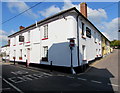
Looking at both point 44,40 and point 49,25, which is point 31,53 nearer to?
point 44,40

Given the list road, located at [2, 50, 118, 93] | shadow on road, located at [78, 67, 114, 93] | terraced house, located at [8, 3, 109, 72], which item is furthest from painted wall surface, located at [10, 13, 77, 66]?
road, located at [2, 50, 118, 93]

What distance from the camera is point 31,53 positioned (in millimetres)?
14055

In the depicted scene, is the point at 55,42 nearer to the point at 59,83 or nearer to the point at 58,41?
the point at 58,41

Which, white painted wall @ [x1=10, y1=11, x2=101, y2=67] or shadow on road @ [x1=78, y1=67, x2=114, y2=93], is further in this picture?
white painted wall @ [x1=10, y1=11, x2=101, y2=67]

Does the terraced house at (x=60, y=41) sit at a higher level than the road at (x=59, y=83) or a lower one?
higher

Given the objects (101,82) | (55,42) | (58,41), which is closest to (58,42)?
(58,41)

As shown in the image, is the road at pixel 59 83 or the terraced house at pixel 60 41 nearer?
the road at pixel 59 83

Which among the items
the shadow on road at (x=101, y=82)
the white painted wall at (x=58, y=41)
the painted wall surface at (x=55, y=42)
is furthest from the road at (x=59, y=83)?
the painted wall surface at (x=55, y=42)

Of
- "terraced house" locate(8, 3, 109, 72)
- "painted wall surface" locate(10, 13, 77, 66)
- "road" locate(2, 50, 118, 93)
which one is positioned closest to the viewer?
"road" locate(2, 50, 118, 93)

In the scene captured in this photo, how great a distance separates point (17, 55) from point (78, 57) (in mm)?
12368

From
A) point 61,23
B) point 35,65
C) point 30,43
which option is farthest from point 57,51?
point 30,43

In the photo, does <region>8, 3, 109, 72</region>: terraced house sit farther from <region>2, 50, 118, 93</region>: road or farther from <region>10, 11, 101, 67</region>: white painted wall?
<region>2, 50, 118, 93</region>: road

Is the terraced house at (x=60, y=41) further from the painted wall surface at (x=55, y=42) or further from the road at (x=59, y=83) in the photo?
the road at (x=59, y=83)

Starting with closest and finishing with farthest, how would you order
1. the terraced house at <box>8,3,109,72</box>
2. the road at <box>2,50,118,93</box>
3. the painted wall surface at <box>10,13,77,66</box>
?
the road at <box>2,50,118,93</box>, the terraced house at <box>8,3,109,72</box>, the painted wall surface at <box>10,13,77,66</box>
